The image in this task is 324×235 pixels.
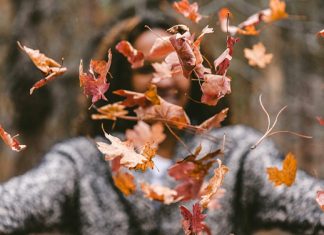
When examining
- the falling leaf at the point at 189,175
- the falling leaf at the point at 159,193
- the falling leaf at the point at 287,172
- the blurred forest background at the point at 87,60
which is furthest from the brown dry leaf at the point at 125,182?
the blurred forest background at the point at 87,60

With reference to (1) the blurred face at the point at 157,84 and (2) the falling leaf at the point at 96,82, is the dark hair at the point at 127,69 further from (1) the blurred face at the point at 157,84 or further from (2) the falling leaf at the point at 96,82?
(2) the falling leaf at the point at 96,82

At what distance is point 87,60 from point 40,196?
2054mm

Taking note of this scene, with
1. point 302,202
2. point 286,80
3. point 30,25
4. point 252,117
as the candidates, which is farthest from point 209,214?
point 286,80

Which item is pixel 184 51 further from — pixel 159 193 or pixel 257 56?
pixel 159 193

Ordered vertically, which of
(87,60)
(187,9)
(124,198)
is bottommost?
(87,60)

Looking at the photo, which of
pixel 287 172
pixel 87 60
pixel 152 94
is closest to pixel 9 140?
pixel 152 94

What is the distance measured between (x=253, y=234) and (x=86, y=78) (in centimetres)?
67

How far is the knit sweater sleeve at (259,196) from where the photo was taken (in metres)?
1.25

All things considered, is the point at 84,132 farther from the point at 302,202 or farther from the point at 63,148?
the point at 302,202

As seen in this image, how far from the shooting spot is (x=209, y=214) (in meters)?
1.54

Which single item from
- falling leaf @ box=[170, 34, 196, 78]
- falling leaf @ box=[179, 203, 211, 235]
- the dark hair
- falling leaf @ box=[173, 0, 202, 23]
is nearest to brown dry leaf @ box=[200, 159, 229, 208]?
falling leaf @ box=[179, 203, 211, 235]

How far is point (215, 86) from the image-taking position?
956 millimetres

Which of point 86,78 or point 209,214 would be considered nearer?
point 86,78

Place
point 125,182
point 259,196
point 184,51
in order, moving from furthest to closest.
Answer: point 125,182
point 259,196
point 184,51
